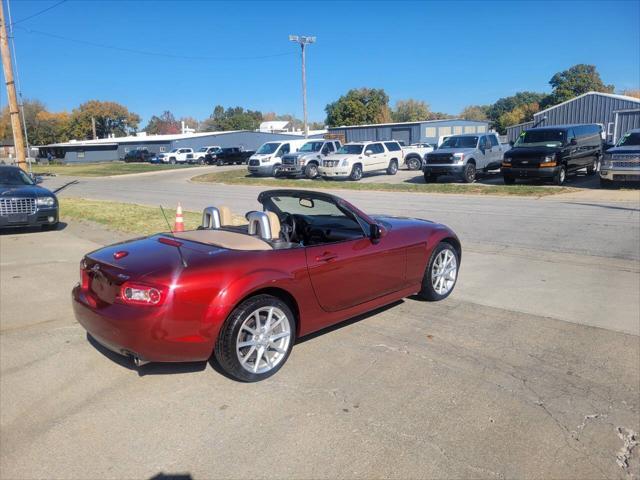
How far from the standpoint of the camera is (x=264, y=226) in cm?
429

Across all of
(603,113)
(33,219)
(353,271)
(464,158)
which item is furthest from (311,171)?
(603,113)

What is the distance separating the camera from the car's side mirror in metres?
4.75

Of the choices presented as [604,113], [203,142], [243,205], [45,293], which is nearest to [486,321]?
[45,293]

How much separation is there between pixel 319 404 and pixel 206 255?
53.3 inches

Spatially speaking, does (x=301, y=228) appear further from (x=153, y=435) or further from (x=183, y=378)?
(x=153, y=435)

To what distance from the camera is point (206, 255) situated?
3807mm

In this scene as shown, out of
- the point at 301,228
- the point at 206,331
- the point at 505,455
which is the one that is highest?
the point at 301,228

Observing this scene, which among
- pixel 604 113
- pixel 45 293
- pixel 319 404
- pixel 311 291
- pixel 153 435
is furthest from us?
pixel 604 113

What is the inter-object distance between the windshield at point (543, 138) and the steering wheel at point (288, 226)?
1718cm

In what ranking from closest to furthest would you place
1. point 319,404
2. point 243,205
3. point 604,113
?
point 319,404
point 243,205
point 604,113

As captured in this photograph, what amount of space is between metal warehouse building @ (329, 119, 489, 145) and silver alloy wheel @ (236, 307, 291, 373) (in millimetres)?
54491

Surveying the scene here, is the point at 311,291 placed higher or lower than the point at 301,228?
lower

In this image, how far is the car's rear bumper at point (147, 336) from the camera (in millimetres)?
3449

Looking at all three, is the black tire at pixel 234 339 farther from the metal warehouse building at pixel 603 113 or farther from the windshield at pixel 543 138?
the metal warehouse building at pixel 603 113
